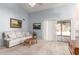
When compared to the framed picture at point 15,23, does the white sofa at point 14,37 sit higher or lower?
lower

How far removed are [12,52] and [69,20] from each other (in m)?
1.61

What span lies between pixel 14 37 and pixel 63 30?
1.29m

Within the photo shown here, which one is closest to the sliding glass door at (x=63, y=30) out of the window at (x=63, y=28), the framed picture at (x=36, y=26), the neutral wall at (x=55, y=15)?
the window at (x=63, y=28)

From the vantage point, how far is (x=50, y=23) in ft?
9.50

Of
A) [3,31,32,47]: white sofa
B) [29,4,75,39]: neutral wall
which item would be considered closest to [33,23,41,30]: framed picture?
[29,4,75,39]: neutral wall

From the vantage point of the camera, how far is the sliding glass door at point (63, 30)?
2.78 m

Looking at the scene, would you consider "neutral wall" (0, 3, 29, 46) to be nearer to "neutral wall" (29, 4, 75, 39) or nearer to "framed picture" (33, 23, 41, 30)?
"neutral wall" (29, 4, 75, 39)

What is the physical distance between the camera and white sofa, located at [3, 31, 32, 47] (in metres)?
2.64

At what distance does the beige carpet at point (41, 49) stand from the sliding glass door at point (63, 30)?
18cm

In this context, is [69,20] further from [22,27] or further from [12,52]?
[12,52]

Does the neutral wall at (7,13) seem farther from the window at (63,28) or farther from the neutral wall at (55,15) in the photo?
the window at (63,28)

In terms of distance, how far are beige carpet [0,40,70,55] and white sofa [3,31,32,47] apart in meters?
0.12
